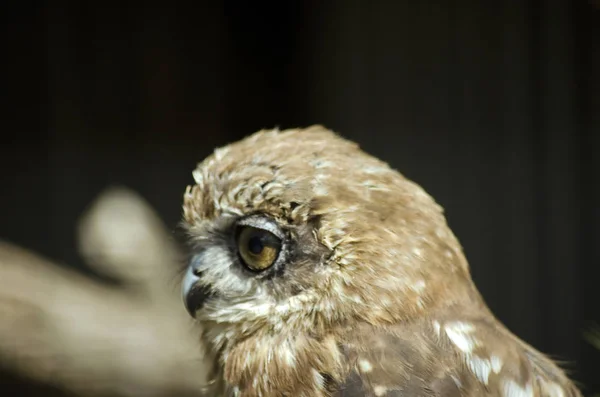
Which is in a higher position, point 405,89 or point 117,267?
point 405,89

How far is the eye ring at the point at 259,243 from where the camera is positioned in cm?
156

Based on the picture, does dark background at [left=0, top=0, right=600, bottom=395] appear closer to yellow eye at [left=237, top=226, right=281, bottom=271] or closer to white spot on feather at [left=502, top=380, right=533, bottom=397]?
yellow eye at [left=237, top=226, right=281, bottom=271]

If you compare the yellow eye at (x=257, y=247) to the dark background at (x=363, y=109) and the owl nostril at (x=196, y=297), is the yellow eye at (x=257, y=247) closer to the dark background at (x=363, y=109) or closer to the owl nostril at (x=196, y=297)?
the owl nostril at (x=196, y=297)

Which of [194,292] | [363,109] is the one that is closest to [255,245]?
[194,292]

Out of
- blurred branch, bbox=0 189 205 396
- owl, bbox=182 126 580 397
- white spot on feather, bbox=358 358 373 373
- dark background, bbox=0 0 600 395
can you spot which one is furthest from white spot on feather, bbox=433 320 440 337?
dark background, bbox=0 0 600 395

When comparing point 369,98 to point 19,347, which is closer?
point 19,347

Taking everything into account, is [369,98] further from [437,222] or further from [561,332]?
[437,222]

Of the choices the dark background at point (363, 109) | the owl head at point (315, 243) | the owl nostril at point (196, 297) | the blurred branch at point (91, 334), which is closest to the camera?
the owl head at point (315, 243)

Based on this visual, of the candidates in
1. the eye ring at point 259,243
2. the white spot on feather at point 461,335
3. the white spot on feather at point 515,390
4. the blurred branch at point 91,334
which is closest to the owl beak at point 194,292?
the eye ring at point 259,243

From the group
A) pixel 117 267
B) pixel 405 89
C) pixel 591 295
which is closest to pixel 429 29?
pixel 405 89

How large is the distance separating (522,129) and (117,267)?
2641mm

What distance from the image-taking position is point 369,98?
4785mm

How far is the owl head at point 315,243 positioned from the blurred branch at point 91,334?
170cm

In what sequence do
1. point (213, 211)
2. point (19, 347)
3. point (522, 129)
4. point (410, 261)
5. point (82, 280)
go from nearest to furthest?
point (410, 261), point (213, 211), point (19, 347), point (82, 280), point (522, 129)
